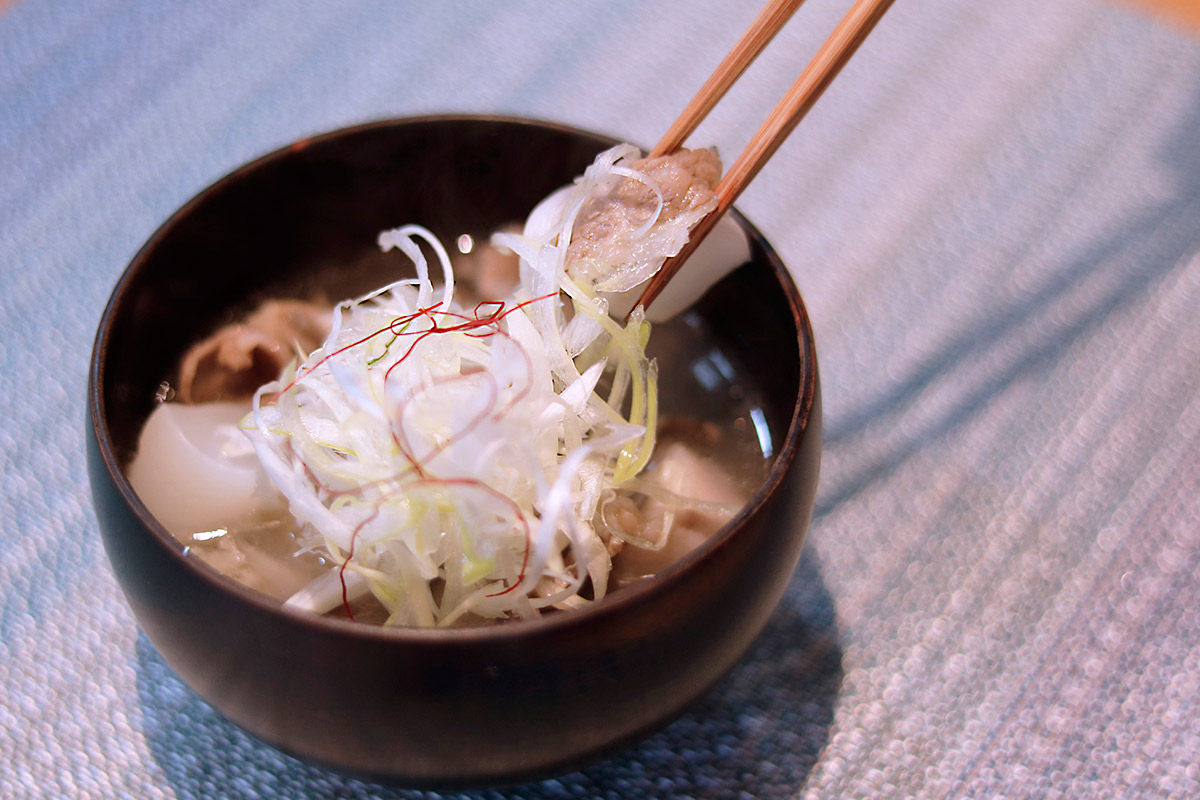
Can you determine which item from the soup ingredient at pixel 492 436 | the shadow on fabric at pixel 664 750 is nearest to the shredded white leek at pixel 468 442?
the soup ingredient at pixel 492 436

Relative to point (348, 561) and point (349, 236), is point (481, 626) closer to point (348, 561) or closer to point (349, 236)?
point (348, 561)

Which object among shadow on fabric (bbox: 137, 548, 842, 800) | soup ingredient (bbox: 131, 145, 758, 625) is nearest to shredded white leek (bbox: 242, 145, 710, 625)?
soup ingredient (bbox: 131, 145, 758, 625)

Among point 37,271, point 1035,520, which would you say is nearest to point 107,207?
point 37,271

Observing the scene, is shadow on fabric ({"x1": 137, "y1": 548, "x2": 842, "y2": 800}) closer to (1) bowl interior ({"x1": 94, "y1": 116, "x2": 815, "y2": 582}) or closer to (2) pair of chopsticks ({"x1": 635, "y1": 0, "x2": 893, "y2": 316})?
(1) bowl interior ({"x1": 94, "y1": 116, "x2": 815, "y2": 582})

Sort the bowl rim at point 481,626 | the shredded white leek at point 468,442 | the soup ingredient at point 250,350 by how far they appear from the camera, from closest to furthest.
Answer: the bowl rim at point 481,626
the shredded white leek at point 468,442
the soup ingredient at point 250,350

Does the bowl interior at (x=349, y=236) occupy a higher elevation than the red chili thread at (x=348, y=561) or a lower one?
higher

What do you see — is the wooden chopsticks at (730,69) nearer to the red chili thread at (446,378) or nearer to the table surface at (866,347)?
the red chili thread at (446,378)

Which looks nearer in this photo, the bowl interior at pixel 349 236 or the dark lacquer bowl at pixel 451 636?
the dark lacquer bowl at pixel 451 636

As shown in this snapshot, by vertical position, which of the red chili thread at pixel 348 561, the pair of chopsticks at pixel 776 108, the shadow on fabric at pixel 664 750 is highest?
Answer: the pair of chopsticks at pixel 776 108
